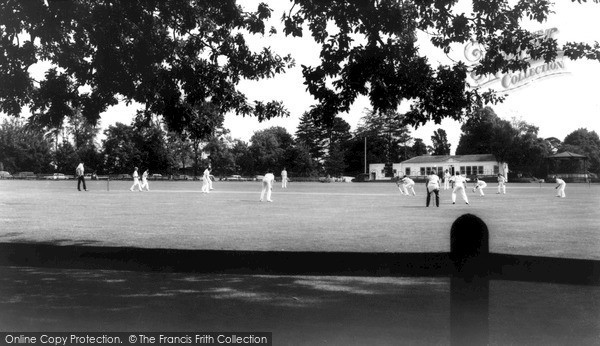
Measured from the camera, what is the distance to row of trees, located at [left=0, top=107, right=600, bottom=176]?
297 feet

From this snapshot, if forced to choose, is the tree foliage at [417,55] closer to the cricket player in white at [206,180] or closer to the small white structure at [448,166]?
the cricket player in white at [206,180]

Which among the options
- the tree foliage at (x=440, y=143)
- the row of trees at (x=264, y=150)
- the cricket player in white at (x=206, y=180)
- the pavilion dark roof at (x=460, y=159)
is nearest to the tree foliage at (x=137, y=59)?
the cricket player in white at (x=206, y=180)

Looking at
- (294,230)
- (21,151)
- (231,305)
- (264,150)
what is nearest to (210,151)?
(264,150)

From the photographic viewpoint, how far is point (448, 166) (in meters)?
108

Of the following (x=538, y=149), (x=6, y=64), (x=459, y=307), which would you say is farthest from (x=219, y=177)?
(x=459, y=307)

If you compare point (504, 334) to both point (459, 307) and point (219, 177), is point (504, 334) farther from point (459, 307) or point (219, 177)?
point (219, 177)

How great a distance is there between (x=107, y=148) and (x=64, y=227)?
8791cm

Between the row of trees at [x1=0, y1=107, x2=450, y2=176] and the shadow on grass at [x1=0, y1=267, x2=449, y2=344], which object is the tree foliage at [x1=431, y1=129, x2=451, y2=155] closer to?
the row of trees at [x1=0, y1=107, x2=450, y2=176]

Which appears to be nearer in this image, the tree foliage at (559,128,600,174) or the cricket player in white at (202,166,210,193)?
the cricket player in white at (202,166,210,193)

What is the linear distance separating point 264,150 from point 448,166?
34.8 meters

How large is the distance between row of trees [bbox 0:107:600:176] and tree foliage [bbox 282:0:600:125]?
62.7 metres

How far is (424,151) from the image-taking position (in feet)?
458

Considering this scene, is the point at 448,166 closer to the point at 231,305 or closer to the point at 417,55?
the point at 417,55

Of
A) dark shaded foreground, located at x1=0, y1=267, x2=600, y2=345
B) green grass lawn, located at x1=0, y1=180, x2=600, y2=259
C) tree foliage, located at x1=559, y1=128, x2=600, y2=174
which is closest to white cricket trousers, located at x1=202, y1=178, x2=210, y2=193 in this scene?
green grass lawn, located at x1=0, y1=180, x2=600, y2=259
